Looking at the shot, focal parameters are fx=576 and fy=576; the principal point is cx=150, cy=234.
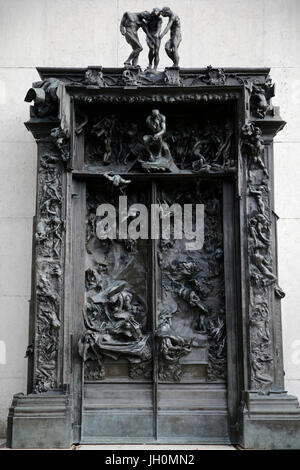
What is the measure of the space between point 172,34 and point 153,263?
2764 millimetres

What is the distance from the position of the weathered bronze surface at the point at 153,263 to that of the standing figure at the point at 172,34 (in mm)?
25

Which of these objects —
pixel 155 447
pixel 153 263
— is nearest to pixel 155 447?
pixel 155 447

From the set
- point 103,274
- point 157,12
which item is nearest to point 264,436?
point 103,274

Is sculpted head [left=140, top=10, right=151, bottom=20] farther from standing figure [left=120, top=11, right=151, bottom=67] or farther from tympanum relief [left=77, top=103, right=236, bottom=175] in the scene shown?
tympanum relief [left=77, top=103, right=236, bottom=175]

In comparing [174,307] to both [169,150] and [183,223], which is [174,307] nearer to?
[183,223]

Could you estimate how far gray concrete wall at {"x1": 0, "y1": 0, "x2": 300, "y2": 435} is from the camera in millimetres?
7480

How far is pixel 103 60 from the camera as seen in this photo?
7910mm

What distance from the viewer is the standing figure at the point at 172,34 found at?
6812mm

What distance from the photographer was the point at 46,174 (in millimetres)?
6723

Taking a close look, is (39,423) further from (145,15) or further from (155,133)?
(145,15)

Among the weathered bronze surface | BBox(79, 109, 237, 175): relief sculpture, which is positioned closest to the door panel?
the weathered bronze surface

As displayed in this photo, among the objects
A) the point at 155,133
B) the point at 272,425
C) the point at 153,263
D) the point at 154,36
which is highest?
the point at 154,36

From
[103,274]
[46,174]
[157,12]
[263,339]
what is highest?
[157,12]

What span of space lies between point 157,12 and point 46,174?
2327 millimetres
